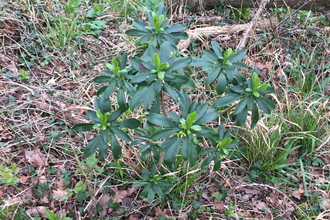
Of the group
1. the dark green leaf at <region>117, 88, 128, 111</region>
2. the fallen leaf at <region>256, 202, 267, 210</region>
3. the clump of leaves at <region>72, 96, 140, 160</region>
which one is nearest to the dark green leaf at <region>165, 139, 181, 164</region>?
the clump of leaves at <region>72, 96, 140, 160</region>

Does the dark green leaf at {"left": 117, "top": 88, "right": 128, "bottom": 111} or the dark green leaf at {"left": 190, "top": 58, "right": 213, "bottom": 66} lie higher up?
the dark green leaf at {"left": 190, "top": 58, "right": 213, "bottom": 66}

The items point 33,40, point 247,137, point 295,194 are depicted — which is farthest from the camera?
point 33,40

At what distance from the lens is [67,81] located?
2.81 metres

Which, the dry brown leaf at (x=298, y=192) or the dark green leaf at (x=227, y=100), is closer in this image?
the dark green leaf at (x=227, y=100)

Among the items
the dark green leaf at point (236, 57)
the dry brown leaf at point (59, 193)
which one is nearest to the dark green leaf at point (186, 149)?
the dark green leaf at point (236, 57)

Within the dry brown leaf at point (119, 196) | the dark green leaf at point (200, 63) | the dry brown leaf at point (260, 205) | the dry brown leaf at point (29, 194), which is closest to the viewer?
the dark green leaf at point (200, 63)

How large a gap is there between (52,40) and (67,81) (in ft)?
2.25

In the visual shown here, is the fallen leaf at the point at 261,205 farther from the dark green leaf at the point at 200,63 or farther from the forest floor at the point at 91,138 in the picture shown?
the dark green leaf at the point at 200,63

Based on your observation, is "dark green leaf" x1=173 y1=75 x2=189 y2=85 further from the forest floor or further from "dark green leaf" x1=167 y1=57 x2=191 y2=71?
the forest floor

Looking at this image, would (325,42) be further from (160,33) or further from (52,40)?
(52,40)

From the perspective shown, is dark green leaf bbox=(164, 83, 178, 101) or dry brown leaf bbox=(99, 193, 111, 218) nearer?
dark green leaf bbox=(164, 83, 178, 101)

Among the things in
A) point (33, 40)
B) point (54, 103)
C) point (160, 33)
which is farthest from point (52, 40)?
point (160, 33)

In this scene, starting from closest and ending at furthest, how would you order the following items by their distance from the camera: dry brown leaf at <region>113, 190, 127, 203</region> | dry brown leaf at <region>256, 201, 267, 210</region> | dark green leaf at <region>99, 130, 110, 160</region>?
dark green leaf at <region>99, 130, 110, 160</region>, dry brown leaf at <region>113, 190, 127, 203</region>, dry brown leaf at <region>256, 201, 267, 210</region>

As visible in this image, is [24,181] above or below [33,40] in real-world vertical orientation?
below
